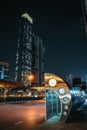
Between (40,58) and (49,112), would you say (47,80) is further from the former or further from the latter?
(40,58)

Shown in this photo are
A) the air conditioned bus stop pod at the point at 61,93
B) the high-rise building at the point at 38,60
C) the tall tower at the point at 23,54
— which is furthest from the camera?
the high-rise building at the point at 38,60

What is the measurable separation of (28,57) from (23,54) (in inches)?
203

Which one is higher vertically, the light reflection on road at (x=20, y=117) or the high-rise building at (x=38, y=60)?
the high-rise building at (x=38, y=60)

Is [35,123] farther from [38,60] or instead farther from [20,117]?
[38,60]

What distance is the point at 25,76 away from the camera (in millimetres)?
169250

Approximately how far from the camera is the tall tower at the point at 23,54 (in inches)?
6718

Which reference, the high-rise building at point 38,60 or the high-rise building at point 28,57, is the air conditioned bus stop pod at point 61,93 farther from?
the high-rise building at point 38,60

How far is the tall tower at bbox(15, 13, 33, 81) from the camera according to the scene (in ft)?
560

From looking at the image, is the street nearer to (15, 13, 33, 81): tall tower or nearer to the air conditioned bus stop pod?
the air conditioned bus stop pod

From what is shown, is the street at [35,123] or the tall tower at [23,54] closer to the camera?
the street at [35,123]

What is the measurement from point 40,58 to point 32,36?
23.0 meters

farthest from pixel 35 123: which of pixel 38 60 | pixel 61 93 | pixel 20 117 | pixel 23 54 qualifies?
pixel 23 54

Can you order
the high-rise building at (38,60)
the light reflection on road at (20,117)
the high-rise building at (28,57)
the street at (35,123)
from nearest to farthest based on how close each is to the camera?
1. the street at (35,123)
2. the light reflection on road at (20,117)
3. the high-rise building at (28,57)
4. the high-rise building at (38,60)

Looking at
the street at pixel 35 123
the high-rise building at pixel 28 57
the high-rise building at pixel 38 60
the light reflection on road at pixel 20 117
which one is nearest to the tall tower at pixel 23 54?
the high-rise building at pixel 28 57
